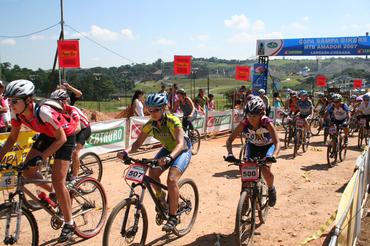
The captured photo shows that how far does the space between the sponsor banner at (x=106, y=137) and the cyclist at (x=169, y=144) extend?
5971mm

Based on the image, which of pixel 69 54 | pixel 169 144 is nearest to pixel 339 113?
pixel 169 144

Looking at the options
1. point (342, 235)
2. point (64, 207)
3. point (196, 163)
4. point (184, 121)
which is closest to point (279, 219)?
point (342, 235)

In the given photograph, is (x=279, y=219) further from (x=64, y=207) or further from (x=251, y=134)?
(x=64, y=207)

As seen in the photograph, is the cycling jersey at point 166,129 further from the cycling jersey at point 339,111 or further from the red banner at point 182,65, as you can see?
the red banner at point 182,65

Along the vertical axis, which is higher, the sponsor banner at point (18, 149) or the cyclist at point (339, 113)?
the cyclist at point (339, 113)

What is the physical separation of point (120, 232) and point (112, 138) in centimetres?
759

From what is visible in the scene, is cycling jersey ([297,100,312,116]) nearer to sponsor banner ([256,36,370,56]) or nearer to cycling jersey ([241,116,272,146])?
cycling jersey ([241,116,272,146])

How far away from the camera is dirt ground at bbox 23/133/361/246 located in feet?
18.8

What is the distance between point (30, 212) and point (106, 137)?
23.7 feet

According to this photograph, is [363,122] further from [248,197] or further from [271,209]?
[248,197]

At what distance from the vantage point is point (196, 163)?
11.3 meters

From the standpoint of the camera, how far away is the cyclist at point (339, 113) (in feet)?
37.5

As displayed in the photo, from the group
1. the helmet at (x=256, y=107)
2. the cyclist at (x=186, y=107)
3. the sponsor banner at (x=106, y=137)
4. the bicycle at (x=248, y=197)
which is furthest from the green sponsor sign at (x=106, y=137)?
the bicycle at (x=248, y=197)

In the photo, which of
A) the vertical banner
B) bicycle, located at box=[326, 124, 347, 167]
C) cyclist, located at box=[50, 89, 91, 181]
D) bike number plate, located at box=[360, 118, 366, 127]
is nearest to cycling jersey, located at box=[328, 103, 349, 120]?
bicycle, located at box=[326, 124, 347, 167]
